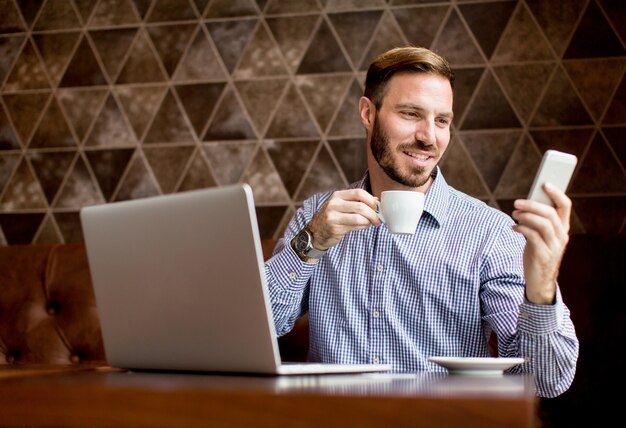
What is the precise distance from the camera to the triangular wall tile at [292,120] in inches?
95.4

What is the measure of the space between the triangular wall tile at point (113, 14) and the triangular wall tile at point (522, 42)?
44.8 inches

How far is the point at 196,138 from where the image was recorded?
8.21 feet

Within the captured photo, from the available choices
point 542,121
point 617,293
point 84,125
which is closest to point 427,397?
point 617,293

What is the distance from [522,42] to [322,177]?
69cm

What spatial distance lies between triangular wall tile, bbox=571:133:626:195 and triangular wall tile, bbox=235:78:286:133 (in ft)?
2.97

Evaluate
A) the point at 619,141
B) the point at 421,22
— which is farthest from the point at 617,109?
the point at 421,22

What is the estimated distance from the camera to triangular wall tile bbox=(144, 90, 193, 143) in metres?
2.51

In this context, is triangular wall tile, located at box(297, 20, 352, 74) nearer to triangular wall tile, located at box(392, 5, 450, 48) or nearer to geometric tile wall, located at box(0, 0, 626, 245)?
geometric tile wall, located at box(0, 0, 626, 245)

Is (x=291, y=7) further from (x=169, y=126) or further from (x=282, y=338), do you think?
(x=282, y=338)

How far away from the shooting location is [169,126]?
2523mm

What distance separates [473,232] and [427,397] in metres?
1.03

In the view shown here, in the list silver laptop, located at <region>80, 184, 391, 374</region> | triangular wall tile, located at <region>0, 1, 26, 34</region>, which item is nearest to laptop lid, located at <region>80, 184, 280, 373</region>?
silver laptop, located at <region>80, 184, 391, 374</region>

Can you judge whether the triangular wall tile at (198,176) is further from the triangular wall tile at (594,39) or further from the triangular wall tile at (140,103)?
the triangular wall tile at (594,39)

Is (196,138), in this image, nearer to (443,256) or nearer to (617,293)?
(443,256)
